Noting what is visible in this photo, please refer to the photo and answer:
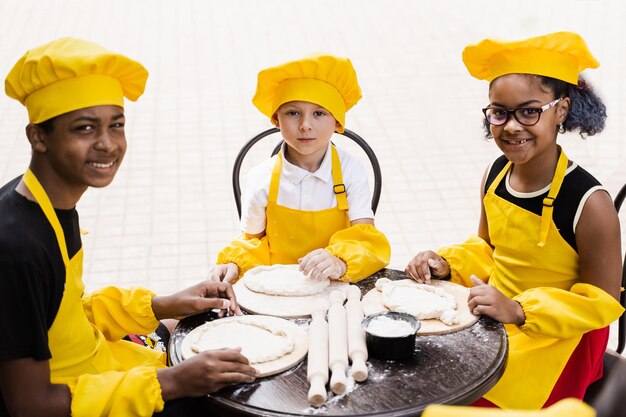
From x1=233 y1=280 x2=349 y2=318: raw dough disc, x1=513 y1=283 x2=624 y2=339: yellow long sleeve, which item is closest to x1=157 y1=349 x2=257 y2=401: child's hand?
x1=233 y1=280 x2=349 y2=318: raw dough disc

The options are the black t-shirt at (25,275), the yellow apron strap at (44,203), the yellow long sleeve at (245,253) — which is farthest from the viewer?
the yellow long sleeve at (245,253)

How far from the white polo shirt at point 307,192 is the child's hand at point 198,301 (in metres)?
0.55

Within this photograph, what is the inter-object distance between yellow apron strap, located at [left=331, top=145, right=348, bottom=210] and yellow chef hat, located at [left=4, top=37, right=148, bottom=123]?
3.51 feet

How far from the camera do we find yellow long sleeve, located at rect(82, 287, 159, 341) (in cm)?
241

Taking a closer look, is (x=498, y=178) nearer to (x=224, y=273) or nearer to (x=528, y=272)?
(x=528, y=272)

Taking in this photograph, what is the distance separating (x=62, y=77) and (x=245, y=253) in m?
1.07

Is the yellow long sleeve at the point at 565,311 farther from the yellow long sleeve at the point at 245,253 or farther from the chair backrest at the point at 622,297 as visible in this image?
the yellow long sleeve at the point at 245,253

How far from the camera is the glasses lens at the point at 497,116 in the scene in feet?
8.29

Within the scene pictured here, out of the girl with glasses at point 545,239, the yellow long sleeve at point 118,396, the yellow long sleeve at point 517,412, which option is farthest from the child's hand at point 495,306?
the yellow long sleeve at point 517,412

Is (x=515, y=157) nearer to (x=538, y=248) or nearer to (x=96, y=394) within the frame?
(x=538, y=248)

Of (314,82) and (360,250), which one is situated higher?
(314,82)

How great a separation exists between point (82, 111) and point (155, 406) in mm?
808

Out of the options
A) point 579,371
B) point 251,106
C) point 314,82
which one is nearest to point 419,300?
point 579,371

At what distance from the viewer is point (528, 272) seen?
263 cm
